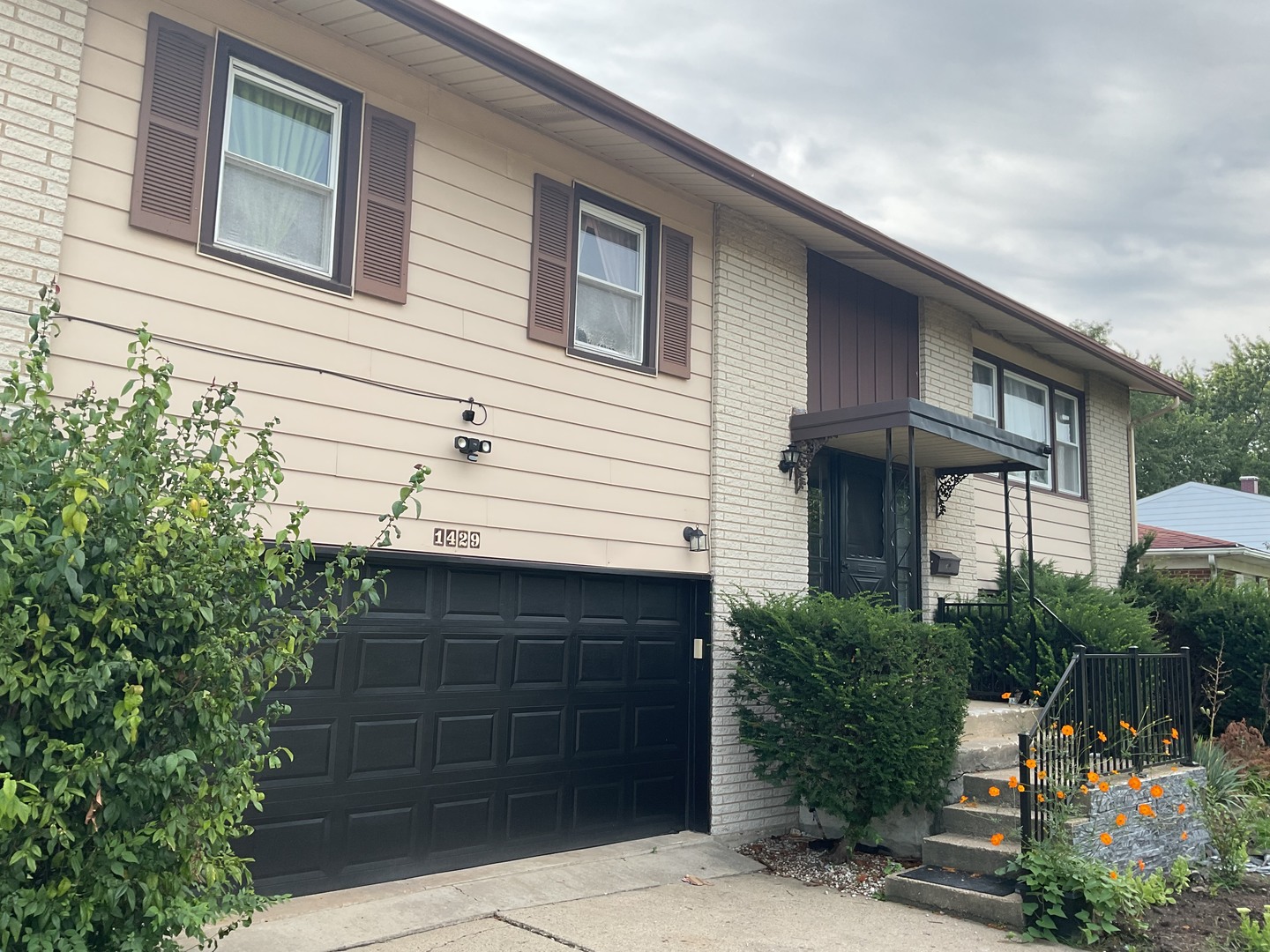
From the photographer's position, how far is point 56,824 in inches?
→ 122

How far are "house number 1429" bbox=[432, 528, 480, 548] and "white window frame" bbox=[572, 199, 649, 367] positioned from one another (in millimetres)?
1770

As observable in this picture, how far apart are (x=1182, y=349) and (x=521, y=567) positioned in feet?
143

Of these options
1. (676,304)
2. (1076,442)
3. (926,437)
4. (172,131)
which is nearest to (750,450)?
(676,304)

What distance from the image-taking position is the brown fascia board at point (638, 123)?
20.4 ft

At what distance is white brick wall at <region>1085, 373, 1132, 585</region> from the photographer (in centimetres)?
1363

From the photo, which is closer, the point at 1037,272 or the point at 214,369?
the point at 214,369

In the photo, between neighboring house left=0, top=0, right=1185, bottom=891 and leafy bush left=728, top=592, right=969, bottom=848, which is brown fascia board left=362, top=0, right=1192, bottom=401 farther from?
leafy bush left=728, top=592, right=969, bottom=848

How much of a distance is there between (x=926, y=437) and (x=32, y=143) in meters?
7.11

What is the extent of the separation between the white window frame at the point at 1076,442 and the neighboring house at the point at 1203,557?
5351 mm

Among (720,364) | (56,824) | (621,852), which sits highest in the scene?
(720,364)

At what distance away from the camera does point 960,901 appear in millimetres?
6492

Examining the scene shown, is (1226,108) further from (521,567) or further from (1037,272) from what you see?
(1037,272)

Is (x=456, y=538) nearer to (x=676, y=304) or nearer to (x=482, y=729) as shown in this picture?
(x=482, y=729)

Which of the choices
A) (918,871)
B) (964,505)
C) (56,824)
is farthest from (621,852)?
(964,505)
